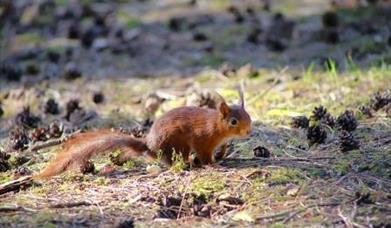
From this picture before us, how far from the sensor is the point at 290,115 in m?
4.93

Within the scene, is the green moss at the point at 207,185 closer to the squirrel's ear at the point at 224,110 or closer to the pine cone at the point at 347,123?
the squirrel's ear at the point at 224,110

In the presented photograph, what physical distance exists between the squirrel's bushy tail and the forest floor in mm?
90

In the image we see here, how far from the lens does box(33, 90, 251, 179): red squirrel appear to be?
3.78 metres

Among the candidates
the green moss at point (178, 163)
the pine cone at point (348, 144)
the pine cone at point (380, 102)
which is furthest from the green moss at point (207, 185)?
the pine cone at point (380, 102)

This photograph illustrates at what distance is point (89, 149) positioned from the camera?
379cm

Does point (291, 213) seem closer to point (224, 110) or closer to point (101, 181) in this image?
point (224, 110)

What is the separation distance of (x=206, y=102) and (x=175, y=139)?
4.31ft

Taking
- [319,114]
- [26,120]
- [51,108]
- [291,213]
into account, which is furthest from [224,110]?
[51,108]

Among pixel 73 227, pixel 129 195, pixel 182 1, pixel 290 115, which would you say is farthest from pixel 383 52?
pixel 73 227

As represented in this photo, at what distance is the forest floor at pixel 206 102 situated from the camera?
3439mm

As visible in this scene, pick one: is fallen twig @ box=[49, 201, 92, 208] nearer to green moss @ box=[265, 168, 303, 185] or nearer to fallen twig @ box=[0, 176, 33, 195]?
fallen twig @ box=[0, 176, 33, 195]

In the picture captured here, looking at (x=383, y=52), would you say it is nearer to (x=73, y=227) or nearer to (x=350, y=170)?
(x=350, y=170)

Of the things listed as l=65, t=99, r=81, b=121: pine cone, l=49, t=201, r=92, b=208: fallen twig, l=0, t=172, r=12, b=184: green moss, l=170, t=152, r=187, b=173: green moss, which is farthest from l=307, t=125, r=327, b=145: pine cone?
l=65, t=99, r=81, b=121: pine cone

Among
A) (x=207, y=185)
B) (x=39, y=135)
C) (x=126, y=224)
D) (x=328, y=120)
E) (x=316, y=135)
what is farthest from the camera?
(x=39, y=135)
